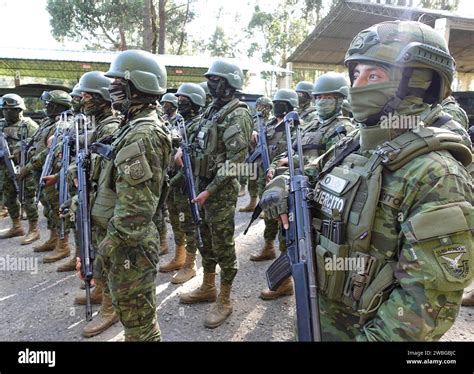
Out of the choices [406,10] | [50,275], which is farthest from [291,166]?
[406,10]

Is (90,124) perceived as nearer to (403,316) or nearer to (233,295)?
(233,295)

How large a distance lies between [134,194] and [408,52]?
1.67 metres

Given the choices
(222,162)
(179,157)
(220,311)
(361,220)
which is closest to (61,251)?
(179,157)

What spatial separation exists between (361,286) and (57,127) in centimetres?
504

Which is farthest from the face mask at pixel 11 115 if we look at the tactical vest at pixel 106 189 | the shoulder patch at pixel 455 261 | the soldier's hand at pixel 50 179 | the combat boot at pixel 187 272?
the shoulder patch at pixel 455 261

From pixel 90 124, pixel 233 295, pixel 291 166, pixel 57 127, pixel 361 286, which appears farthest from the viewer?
pixel 57 127

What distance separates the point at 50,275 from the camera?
4.79 m

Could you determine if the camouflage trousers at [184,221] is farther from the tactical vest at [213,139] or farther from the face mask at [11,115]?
the face mask at [11,115]

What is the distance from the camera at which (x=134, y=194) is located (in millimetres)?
2252

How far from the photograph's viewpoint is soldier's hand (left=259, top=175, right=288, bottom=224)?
6.12 ft

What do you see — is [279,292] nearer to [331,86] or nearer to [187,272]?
[187,272]

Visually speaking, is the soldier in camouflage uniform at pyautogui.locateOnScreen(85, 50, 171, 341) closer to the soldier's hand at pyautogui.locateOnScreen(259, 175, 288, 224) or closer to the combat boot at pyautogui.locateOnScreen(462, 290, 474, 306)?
the soldier's hand at pyautogui.locateOnScreen(259, 175, 288, 224)

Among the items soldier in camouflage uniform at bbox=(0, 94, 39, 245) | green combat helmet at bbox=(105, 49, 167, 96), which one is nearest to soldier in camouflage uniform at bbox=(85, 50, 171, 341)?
green combat helmet at bbox=(105, 49, 167, 96)

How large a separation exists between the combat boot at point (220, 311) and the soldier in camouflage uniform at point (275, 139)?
1386mm
